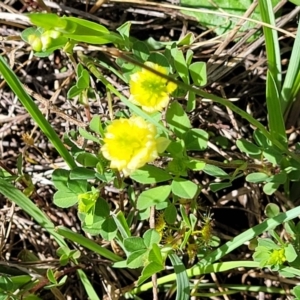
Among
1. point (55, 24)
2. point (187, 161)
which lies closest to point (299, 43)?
point (187, 161)

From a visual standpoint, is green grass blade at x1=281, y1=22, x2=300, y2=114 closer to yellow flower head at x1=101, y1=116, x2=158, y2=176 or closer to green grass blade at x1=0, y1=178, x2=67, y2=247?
yellow flower head at x1=101, y1=116, x2=158, y2=176

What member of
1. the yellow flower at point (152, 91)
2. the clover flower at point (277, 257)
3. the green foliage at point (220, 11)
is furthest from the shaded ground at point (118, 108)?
the yellow flower at point (152, 91)

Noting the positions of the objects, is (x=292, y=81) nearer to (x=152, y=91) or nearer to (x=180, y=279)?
(x=152, y=91)

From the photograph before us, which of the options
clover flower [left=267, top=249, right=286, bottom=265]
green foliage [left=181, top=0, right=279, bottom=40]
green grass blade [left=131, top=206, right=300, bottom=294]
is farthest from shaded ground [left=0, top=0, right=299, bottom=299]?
clover flower [left=267, top=249, right=286, bottom=265]

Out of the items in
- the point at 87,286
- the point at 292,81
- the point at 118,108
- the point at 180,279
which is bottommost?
the point at 87,286

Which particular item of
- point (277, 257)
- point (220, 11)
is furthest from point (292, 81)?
point (277, 257)

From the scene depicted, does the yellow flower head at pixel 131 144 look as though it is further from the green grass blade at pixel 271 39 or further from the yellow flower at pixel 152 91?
the green grass blade at pixel 271 39
